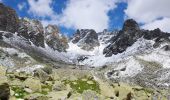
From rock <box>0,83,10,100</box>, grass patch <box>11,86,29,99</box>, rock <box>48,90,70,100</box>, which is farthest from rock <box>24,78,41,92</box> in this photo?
rock <box>0,83,10,100</box>

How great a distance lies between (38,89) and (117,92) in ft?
32.9

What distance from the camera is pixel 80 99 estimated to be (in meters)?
25.5

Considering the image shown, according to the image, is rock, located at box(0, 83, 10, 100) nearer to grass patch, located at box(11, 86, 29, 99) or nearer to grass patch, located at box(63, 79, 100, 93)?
grass patch, located at box(11, 86, 29, 99)

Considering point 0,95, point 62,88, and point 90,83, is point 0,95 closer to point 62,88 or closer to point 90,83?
point 62,88

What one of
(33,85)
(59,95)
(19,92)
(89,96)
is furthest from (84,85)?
(59,95)

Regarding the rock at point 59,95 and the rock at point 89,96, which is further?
the rock at point 89,96

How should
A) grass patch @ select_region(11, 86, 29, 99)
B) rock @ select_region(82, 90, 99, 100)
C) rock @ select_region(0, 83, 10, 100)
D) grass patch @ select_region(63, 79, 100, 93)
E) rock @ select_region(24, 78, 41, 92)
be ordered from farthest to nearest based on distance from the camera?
1. grass patch @ select_region(63, 79, 100, 93)
2. rock @ select_region(24, 78, 41, 92)
3. rock @ select_region(82, 90, 99, 100)
4. grass patch @ select_region(11, 86, 29, 99)
5. rock @ select_region(0, 83, 10, 100)

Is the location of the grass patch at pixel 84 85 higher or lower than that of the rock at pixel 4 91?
higher

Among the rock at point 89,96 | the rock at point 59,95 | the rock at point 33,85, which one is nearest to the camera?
the rock at point 59,95

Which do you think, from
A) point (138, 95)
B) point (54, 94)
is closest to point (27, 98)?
point (54, 94)

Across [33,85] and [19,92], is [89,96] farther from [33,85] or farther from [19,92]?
[19,92]

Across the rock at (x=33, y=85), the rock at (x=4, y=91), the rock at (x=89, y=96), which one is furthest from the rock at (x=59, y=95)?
the rock at (x=4, y=91)

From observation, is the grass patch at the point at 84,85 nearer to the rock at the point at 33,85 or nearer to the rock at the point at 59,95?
the rock at the point at 33,85

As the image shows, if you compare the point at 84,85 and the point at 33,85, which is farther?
the point at 84,85
